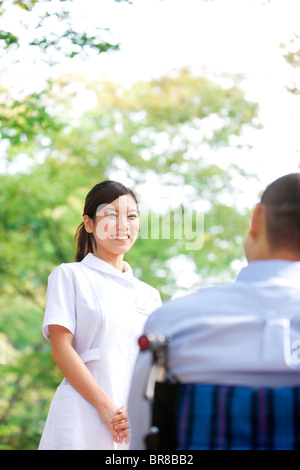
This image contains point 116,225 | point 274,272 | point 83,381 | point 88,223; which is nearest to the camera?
point 274,272

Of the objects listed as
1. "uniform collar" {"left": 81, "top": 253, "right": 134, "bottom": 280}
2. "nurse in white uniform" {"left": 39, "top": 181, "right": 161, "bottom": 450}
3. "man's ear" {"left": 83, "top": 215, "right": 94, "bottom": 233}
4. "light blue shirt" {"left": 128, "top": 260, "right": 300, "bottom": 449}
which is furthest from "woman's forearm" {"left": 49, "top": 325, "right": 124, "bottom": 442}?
"light blue shirt" {"left": 128, "top": 260, "right": 300, "bottom": 449}

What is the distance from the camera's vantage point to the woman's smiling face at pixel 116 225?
87.7 inches

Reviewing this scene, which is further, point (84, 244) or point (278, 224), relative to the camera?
point (84, 244)

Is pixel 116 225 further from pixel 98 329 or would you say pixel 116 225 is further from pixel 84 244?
pixel 98 329

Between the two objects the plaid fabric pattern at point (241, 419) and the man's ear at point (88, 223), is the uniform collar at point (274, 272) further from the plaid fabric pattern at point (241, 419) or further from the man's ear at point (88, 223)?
the man's ear at point (88, 223)

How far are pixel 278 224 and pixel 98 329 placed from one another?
0.93 m

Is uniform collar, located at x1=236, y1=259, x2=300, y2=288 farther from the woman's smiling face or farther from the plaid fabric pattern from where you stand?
the woman's smiling face

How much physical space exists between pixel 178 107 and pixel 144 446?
8488 millimetres

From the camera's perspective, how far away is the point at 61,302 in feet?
6.62

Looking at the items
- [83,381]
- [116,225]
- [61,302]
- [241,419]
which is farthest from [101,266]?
[241,419]

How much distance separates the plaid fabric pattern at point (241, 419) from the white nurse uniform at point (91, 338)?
0.82 metres

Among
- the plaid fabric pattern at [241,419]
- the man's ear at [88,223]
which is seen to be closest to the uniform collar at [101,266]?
the man's ear at [88,223]

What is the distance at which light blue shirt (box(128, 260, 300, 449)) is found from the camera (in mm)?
1190

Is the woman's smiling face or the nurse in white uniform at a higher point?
the woman's smiling face
